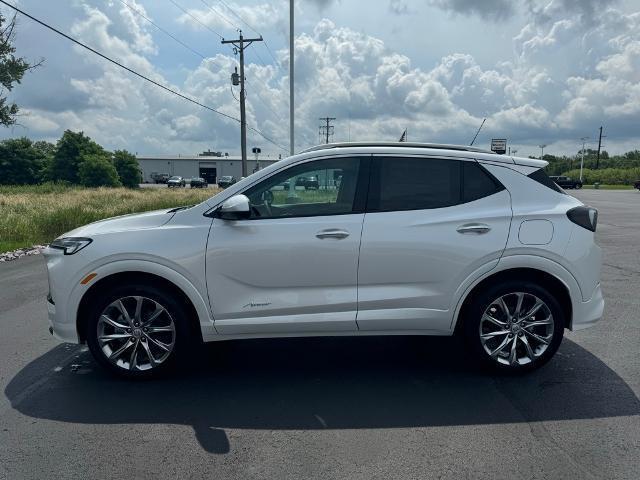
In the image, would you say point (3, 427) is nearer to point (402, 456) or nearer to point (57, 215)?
point (402, 456)

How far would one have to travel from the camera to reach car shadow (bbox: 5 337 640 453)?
3.70m

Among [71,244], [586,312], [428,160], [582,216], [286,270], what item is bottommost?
[586,312]

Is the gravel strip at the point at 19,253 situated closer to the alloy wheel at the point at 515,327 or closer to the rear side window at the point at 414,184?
the rear side window at the point at 414,184

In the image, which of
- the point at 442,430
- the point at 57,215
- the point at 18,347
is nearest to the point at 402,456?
the point at 442,430

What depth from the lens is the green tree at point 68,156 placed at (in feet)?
217

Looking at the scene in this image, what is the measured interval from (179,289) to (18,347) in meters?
2.15

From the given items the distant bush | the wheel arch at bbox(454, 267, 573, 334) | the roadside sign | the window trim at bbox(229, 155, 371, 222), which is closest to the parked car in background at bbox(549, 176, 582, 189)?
the distant bush

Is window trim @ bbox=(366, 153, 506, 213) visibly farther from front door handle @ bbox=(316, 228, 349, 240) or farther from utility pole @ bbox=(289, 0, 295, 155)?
utility pole @ bbox=(289, 0, 295, 155)

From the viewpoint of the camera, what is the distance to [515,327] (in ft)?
14.2

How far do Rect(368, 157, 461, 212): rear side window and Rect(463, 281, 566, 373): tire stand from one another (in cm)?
86

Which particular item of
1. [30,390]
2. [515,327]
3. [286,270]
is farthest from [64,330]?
[515,327]

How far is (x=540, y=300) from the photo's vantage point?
14.1 ft

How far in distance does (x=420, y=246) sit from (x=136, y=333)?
2367 millimetres

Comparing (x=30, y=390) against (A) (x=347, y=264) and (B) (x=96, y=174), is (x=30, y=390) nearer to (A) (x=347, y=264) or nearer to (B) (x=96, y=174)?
(A) (x=347, y=264)
